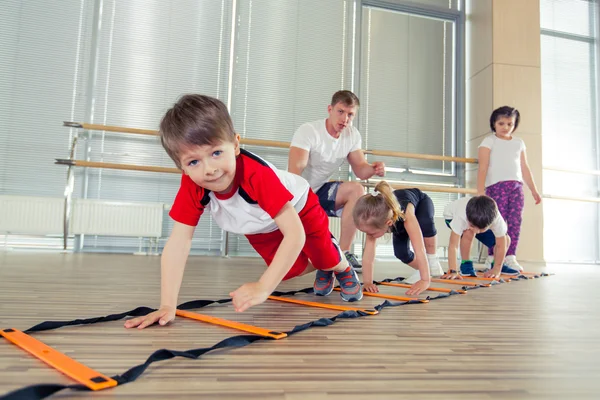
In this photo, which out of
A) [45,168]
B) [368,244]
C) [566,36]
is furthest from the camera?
[566,36]

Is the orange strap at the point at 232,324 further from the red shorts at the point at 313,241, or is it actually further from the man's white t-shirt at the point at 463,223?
the man's white t-shirt at the point at 463,223

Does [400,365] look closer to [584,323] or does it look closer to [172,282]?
[172,282]

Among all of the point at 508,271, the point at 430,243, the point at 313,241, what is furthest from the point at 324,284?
the point at 508,271

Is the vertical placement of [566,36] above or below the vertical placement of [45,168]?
above

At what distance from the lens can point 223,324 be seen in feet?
3.13

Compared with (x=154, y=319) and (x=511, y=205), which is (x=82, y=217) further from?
(x=511, y=205)

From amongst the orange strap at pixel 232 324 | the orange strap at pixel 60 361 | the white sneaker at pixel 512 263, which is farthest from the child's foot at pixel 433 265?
the orange strap at pixel 60 361

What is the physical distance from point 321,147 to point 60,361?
1783mm

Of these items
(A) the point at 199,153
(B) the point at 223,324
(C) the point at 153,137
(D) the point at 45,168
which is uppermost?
(C) the point at 153,137

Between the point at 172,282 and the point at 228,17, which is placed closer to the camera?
the point at 172,282

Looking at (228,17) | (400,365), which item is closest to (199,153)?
(400,365)

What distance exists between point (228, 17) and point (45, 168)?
2140 mm

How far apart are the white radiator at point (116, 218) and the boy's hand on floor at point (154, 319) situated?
2.93 meters

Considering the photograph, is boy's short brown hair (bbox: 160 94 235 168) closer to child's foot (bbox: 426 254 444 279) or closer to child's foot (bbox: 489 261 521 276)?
child's foot (bbox: 426 254 444 279)
